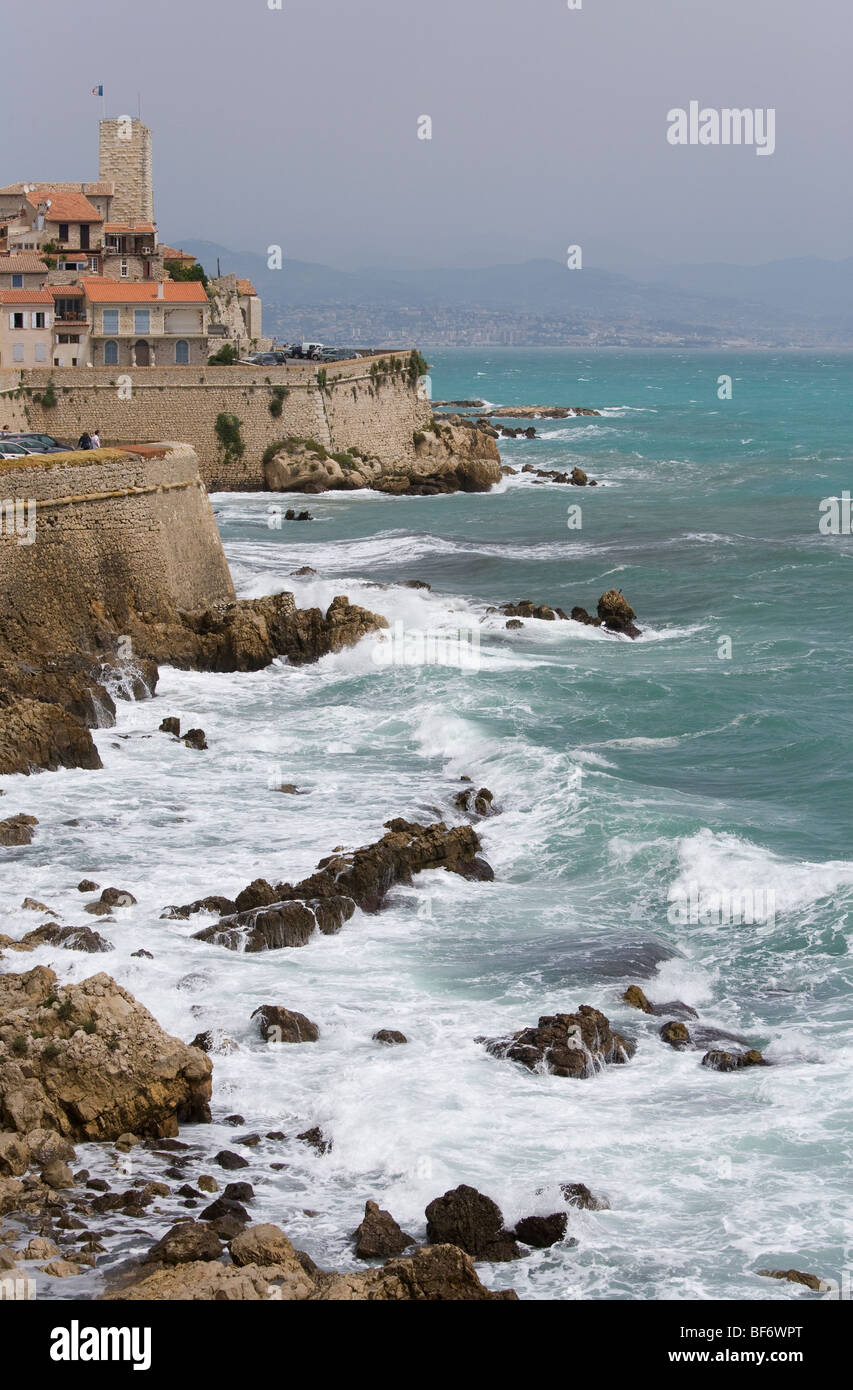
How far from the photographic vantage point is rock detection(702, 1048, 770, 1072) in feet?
47.1

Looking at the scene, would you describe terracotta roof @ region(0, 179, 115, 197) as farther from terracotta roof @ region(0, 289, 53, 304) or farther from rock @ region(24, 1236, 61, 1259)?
rock @ region(24, 1236, 61, 1259)

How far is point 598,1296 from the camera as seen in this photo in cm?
1080

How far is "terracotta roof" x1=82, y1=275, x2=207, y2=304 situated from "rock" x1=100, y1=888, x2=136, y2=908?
3949 cm

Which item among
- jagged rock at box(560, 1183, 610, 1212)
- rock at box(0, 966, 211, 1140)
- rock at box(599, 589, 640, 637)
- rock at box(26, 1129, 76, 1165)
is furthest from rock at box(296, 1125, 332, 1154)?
rock at box(599, 589, 640, 637)

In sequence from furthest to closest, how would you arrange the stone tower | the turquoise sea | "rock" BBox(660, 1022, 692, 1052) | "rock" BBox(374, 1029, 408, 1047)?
1. the stone tower
2. "rock" BBox(660, 1022, 692, 1052)
3. "rock" BBox(374, 1029, 408, 1047)
4. the turquoise sea

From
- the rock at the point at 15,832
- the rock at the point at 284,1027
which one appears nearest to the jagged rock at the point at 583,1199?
the rock at the point at 284,1027

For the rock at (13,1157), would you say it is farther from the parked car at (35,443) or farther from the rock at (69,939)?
the parked car at (35,443)

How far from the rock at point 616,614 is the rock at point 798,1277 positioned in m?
22.9

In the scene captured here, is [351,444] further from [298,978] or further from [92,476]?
[298,978]

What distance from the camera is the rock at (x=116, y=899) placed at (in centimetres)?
1733

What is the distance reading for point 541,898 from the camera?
727 inches
